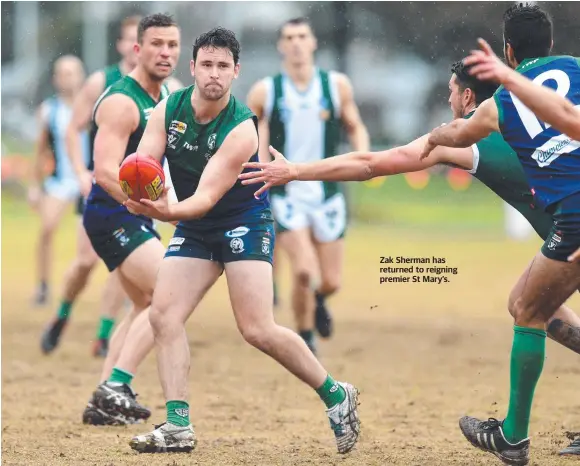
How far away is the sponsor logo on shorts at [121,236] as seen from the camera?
7.47m

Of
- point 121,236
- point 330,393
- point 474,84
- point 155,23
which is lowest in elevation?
point 330,393

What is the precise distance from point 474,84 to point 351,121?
163 inches

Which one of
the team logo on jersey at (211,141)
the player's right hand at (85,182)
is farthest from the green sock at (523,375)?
the player's right hand at (85,182)

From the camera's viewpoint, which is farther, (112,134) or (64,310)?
(64,310)

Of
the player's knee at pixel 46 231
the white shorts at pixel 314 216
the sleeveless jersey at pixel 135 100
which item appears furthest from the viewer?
the player's knee at pixel 46 231

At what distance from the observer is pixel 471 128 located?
223 inches

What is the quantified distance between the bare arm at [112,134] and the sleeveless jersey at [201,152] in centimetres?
80

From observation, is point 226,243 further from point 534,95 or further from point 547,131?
point 534,95

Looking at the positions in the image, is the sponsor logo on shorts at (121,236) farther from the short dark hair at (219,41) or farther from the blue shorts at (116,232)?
the short dark hair at (219,41)

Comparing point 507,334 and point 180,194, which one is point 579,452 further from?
point 507,334

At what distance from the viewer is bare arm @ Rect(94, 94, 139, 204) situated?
7.21m

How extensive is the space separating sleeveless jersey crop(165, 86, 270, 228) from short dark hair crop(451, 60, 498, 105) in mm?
1111

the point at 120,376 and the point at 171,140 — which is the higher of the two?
the point at 171,140

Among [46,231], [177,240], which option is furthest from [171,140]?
[46,231]
